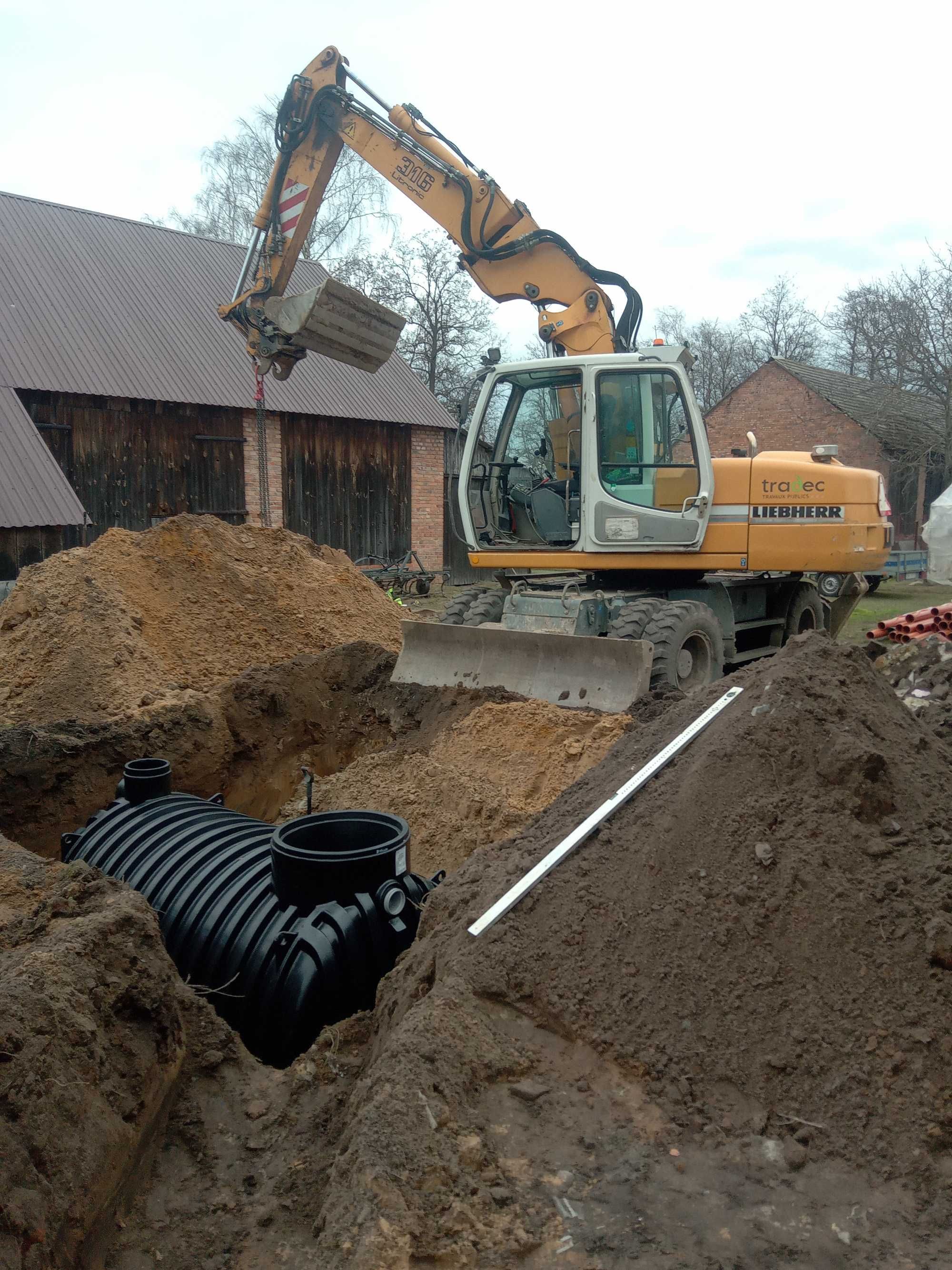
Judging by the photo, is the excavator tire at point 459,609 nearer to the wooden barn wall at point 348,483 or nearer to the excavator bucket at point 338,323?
the excavator bucket at point 338,323

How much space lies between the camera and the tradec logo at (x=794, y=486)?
313 inches

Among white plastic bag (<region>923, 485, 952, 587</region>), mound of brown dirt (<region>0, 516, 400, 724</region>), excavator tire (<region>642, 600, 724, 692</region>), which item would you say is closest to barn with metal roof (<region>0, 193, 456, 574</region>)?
mound of brown dirt (<region>0, 516, 400, 724</region>)

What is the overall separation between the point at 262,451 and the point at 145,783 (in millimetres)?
9411

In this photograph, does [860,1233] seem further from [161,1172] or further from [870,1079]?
[161,1172]

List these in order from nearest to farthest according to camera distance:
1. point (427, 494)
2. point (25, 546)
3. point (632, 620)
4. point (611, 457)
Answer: point (632, 620) < point (611, 457) < point (25, 546) < point (427, 494)

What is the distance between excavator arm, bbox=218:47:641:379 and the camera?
8.59m

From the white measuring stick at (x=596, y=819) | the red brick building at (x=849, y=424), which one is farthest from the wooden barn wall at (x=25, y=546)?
the red brick building at (x=849, y=424)

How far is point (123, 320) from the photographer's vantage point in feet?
58.2

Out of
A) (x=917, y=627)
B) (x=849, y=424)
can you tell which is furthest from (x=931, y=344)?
(x=917, y=627)

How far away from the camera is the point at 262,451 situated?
14008 millimetres

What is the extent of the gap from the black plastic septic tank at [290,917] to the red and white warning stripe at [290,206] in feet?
22.1

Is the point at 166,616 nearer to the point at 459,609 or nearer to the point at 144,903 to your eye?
the point at 459,609

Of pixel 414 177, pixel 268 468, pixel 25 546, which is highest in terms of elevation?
pixel 414 177

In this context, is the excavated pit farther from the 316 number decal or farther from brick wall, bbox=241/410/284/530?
brick wall, bbox=241/410/284/530
